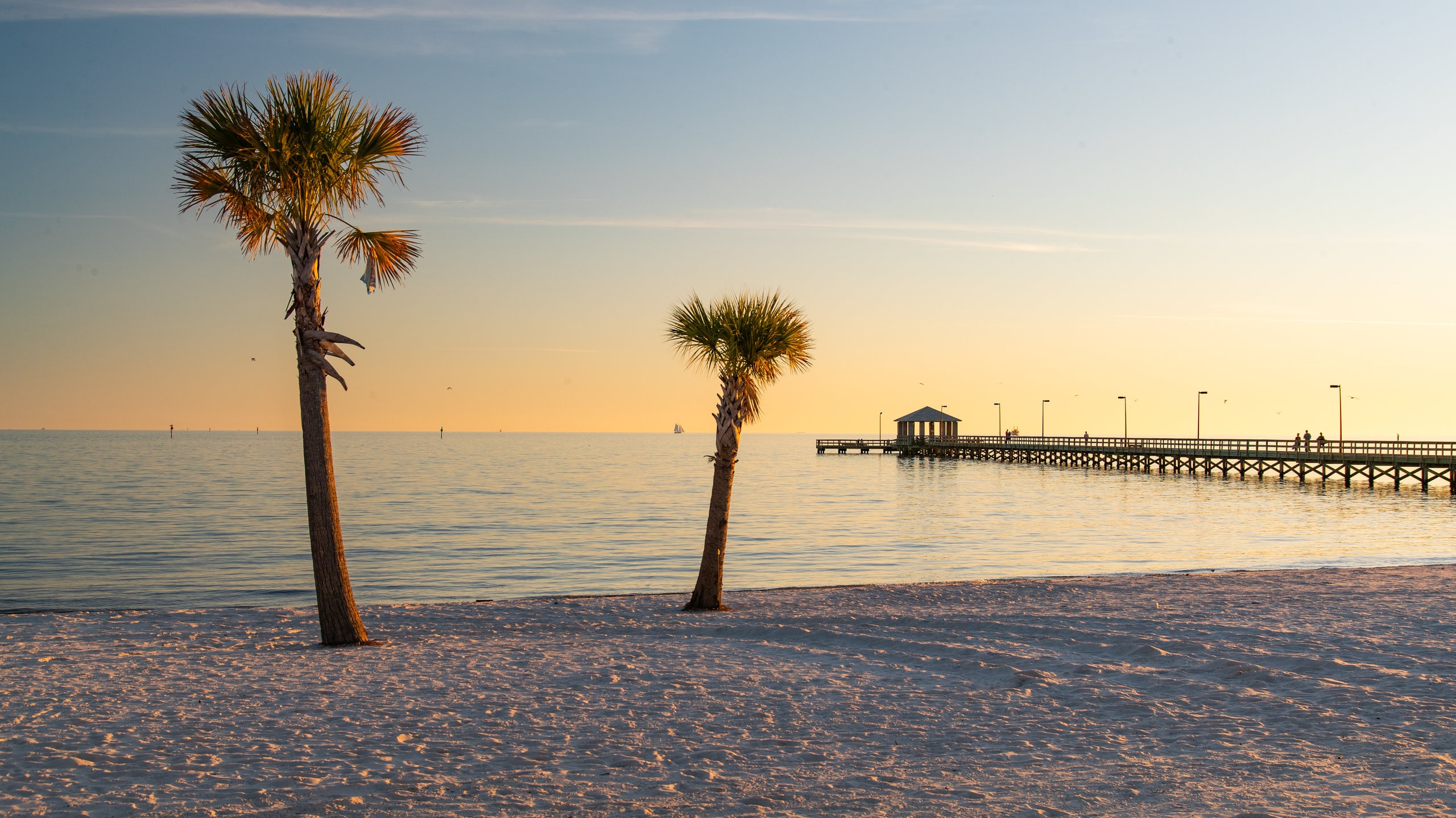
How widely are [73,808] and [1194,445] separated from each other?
8163cm

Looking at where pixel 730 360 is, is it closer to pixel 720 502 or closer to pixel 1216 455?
pixel 720 502

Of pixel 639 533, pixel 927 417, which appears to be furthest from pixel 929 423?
pixel 639 533

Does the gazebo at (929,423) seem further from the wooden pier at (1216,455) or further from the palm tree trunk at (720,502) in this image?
the palm tree trunk at (720,502)

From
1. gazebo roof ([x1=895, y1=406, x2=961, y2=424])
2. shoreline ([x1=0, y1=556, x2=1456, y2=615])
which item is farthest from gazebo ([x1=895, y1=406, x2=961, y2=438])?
shoreline ([x1=0, y1=556, x2=1456, y2=615])

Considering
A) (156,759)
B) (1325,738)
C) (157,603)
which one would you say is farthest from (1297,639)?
(157,603)

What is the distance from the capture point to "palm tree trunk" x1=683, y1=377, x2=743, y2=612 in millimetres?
13961

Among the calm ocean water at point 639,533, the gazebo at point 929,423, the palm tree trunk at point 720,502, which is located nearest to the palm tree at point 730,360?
the palm tree trunk at point 720,502

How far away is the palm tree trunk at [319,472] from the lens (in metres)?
10.7

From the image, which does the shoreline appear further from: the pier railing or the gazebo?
the gazebo

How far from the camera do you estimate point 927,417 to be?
3890 inches

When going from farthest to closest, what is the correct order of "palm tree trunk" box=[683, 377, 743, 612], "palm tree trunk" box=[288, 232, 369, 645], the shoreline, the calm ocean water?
the calm ocean water
the shoreline
"palm tree trunk" box=[683, 377, 743, 612]
"palm tree trunk" box=[288, 232, 369, 645]

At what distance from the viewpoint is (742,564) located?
82.0 ft

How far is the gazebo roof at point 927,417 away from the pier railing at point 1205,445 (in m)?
1.75

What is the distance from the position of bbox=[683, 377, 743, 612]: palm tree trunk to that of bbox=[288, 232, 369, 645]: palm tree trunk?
Answer: 4.78 metres
